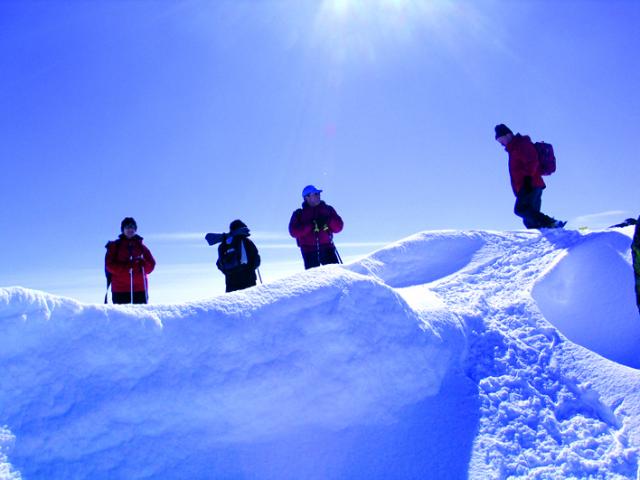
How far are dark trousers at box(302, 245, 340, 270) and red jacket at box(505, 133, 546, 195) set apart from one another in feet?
14.5

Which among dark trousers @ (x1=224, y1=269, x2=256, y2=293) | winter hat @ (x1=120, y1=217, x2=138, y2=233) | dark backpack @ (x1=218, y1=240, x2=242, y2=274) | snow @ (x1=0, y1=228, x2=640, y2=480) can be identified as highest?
winter hat @ (x1=120, y1=217, x2=138, y2=233)

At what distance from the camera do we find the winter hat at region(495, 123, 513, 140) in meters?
9.40

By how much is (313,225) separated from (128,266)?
3580mm

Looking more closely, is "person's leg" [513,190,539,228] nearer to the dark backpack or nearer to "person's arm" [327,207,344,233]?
"person's arm" [327,207,344,233]

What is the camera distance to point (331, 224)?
8375mm

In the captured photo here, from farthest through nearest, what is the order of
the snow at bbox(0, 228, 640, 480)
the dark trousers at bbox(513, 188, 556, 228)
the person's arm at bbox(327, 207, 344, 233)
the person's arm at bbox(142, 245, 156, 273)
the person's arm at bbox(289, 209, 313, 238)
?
the dark trousers at bbox(513, 188, 556, 228) → the person's arm at bbox(327, 207, 344, 233) → the person's arm at bbox(289, 209, 313, 238) → the person's arm at bbox(142, 245, 156, 273) → the snow at bbox(0, 228, 640, 480)

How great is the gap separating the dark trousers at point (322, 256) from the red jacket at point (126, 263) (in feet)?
10.0

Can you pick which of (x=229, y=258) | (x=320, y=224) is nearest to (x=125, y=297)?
(x=229, y=258)

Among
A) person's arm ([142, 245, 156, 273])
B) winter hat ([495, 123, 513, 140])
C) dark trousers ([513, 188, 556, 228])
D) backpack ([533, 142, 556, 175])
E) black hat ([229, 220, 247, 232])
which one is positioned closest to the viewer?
black hat ([229, 220, 247, 232])

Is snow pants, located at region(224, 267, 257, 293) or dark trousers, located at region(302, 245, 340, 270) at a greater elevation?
dark trousers, located at region(302, 245, 340, 270)

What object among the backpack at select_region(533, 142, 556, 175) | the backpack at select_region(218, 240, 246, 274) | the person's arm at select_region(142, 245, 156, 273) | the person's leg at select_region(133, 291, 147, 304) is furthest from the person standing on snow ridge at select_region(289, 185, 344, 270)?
the backpack at select_region(533, 142, 556, 175)

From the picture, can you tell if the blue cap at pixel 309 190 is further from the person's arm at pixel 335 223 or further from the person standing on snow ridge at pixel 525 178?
the person standing on snow ridge at pixel 525 178

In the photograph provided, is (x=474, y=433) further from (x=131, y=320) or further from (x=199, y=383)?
(x=131, y=320)

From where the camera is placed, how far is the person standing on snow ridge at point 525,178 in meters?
8.99
